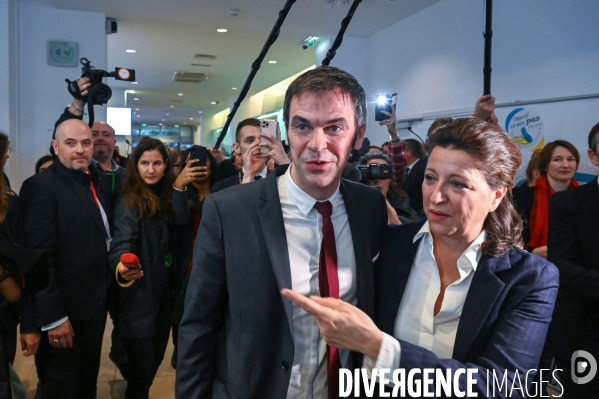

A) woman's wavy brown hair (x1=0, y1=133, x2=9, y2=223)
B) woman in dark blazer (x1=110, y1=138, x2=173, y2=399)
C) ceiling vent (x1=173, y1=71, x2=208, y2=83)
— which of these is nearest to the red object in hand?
woman in dark blazer (x1=110, y1=138, x2=173, y2=399)

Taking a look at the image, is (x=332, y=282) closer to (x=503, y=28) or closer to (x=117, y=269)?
(x=117, y=269)

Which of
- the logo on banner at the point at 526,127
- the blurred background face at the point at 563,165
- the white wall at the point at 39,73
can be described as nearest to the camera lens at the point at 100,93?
the blurred background face at the point at 563,165

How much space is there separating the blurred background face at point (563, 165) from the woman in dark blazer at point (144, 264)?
2.62 metres

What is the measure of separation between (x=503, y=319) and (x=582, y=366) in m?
1.47

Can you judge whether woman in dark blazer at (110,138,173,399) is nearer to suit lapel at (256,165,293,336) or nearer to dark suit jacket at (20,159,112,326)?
dark suit jacket at (20,159,112,326)

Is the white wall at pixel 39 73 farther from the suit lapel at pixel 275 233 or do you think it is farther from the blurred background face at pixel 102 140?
the suit lapel at pixel 275 233

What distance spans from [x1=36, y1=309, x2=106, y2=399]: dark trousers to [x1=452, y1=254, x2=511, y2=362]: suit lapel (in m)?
1.90

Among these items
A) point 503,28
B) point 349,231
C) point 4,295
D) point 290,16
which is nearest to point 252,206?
point 349,231

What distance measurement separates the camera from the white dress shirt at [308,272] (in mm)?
1195

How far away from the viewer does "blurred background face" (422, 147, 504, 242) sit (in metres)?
1.14

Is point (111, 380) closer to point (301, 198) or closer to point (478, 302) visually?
point (301, 198)

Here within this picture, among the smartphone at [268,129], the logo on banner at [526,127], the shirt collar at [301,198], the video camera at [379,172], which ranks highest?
the logo on banner at [526,127]

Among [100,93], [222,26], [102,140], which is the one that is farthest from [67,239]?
[222,26]

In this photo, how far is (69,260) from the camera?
224 centimetres
